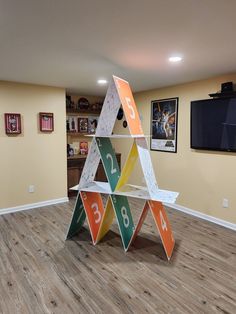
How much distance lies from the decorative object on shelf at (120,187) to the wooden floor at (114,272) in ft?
0.68

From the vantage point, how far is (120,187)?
2838 millimetres

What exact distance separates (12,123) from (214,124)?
331cm

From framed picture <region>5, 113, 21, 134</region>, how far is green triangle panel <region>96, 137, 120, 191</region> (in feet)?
6.46

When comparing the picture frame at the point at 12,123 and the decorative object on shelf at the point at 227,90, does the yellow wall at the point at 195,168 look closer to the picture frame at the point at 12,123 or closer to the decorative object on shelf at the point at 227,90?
the decorative object on shelf at the point at 227,90

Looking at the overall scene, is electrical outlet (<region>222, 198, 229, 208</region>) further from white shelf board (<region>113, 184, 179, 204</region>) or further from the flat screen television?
white shelf board (<region>113, 184, 179, 204</region>)

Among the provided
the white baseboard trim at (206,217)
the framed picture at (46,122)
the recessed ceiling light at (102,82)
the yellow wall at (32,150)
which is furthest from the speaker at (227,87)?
the framed picture at (46,122)

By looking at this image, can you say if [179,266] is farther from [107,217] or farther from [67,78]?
[67,78]

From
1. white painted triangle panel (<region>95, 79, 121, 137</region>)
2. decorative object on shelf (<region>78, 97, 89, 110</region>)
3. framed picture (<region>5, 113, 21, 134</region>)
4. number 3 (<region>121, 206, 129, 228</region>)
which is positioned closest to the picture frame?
Result: framed picture (<region>5, 113, 21, 134</region>)

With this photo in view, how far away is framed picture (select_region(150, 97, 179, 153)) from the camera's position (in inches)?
169

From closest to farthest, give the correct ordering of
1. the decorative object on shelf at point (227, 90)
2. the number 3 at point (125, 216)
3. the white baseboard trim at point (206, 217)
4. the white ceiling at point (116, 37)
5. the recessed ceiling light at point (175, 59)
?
the white ceiling at point (116, 37), the recessed ceiling light at point (175, 59), the number 3 at point (125, 216), the decorative object on shelf at point (227, 90), the white baseboard trim at point (206, 217)

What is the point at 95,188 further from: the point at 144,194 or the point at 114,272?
the point at 114,272

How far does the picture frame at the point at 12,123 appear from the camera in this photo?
13.1 feet

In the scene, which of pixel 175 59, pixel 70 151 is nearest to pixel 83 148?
pixel 70 151

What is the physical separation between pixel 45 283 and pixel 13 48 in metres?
2.32
